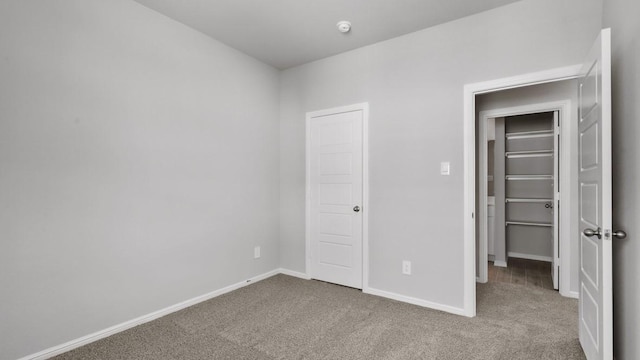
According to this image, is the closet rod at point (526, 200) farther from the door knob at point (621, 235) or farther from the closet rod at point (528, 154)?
the door knob at point (621, 235)

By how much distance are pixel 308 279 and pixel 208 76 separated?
2578 mm

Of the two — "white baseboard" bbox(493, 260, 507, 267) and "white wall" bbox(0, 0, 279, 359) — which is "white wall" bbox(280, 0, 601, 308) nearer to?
"white wall" bbox(0, 0, 279, 359)

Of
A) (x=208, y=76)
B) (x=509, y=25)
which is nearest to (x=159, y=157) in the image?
(x=208, y=76)

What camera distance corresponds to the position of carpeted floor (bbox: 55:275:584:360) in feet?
7.00

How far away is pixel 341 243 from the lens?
3.56 m

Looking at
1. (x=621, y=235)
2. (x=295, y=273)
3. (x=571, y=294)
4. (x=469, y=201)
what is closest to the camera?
(x=621, y=235)

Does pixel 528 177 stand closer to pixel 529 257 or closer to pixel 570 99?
pixel 529 257

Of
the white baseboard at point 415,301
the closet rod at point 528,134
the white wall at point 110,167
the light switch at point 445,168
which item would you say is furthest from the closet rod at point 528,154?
the white wall at point 110,167

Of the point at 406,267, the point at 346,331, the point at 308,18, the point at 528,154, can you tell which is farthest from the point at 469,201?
the point at 528,154

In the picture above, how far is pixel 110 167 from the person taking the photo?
7.83 ft

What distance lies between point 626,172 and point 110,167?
3428 mm

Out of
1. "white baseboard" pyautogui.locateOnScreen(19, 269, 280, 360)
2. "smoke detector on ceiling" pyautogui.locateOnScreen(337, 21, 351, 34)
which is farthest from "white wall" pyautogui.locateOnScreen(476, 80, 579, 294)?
"white baseboard" pyautogui.locateOnScreen(19, 269, 280, 360)

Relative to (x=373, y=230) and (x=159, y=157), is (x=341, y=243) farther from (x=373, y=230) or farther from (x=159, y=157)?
(x=159, y=157)

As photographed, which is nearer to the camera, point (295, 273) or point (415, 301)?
point (415, 301)
